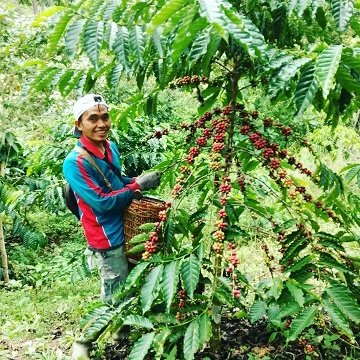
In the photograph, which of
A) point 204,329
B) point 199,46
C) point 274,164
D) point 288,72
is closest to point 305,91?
point 288,72

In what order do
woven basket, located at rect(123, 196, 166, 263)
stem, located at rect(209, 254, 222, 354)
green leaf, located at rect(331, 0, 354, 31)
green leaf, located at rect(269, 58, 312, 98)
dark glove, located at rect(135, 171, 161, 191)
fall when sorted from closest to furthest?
green leaf, located at rect(331, 0, 354, 31) < green leaf, located at rect(269, 58, 312, 98) < stem, located at rect(209, 254, 222, 354) < woven basket, located at rect(123, 196, 166, 263) < dark glove, located at rect(135, 171, 161, 191)

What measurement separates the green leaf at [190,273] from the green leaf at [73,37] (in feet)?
2.79

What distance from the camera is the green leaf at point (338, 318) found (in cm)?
150

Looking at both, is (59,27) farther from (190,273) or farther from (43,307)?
(43,307)

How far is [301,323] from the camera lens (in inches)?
64.8

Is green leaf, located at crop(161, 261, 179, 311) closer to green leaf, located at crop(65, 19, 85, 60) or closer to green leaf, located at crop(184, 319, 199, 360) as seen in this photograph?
green leaf, located at crop(184, 319, 199, 360)

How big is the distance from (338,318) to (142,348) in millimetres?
752

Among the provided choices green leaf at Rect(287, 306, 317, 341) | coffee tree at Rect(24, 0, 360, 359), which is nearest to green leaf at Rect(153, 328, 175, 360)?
coffee tree at Rect(24, 0, 360, 359)

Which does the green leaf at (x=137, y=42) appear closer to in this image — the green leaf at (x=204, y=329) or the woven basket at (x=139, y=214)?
the woven basket at (x=139, y=214)

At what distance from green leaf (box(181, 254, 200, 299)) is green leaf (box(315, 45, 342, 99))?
83 cm

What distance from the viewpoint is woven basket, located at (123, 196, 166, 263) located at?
220 cm

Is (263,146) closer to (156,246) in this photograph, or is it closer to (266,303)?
(156,246)

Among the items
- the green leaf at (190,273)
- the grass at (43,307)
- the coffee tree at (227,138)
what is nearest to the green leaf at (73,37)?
the coffee tree at (227,138)

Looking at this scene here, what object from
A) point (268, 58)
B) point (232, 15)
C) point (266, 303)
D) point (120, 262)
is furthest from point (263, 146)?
point (120, 262)
